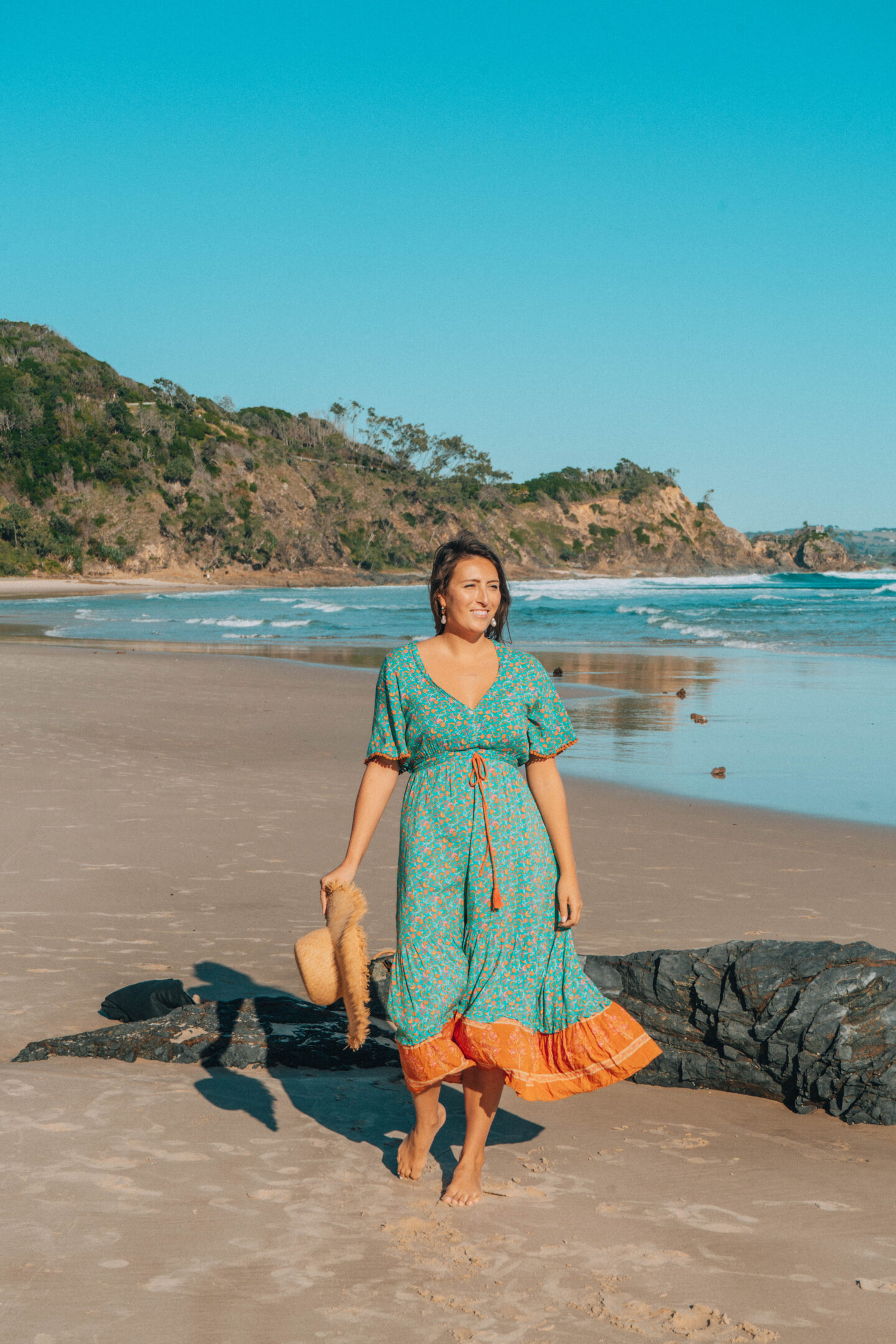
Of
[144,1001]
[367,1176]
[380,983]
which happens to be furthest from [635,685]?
[367,1176]

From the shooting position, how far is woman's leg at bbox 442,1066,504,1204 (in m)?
2.89

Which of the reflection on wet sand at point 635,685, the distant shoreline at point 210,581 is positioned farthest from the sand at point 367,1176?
the distant shoreline at point 210,581

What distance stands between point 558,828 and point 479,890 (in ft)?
0.95

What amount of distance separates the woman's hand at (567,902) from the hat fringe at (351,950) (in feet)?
1.73

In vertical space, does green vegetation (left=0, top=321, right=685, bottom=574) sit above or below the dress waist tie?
above

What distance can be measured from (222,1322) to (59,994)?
91.9 inches

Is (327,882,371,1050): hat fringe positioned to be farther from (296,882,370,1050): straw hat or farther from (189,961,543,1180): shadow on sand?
(189,961,543,1180): shadow on sand

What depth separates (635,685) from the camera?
1631cm

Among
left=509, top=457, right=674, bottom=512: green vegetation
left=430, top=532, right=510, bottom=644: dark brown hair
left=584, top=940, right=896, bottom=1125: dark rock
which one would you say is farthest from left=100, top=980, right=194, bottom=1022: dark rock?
left=509, top=457, right=674, bottom=512: green vegetation

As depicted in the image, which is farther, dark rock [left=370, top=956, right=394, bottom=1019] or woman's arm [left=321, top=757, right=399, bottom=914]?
dark rock [left=370, top=956, right=394, bottom=1019]

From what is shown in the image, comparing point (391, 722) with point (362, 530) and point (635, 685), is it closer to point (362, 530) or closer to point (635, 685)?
point (635, 685)

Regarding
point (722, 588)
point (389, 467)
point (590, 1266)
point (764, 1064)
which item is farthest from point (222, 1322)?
point (389, 467)

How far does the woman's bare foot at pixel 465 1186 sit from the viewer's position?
289 centimetres

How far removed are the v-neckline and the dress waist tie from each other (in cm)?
14
